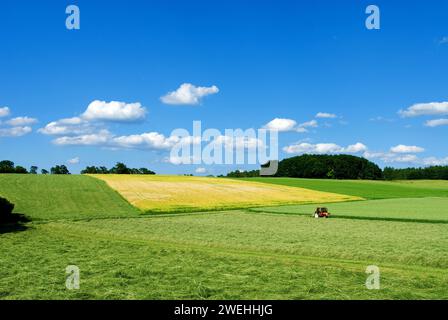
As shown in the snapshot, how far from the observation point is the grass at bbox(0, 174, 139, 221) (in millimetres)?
37375

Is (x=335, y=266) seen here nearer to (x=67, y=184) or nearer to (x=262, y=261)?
(x=262, y=261)

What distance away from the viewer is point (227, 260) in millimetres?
17578

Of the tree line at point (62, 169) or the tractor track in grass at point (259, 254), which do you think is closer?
the tractor track in grass at point (259, 254)

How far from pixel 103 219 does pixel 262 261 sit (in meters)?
20.6

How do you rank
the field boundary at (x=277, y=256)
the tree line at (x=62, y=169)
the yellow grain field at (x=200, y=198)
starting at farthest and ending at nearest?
the tree line at (x=62, y=169) < the yellow grain field at (x=200, y=198) < the field boundary at (x=277, y=256)

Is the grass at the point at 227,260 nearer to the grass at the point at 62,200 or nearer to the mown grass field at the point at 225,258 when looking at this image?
the mown grass field at the point at 225,258

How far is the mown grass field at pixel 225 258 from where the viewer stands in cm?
1284

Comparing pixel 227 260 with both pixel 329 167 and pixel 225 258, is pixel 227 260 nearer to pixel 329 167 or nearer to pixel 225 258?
pixel 225 258

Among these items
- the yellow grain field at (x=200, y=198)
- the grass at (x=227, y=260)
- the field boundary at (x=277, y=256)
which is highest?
the yellow grain field at (x=200, y=198)

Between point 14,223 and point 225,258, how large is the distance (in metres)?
20.7

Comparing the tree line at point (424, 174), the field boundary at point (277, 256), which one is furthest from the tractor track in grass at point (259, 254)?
the tree line at point (424, 174)

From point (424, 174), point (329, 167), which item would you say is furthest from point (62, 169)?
point (424, 174)

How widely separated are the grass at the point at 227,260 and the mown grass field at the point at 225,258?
0.03 metres

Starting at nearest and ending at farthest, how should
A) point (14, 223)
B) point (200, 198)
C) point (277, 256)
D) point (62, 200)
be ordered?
point (277, 256) → point (14, 223) → point (62, 200) → point (200, 198)
